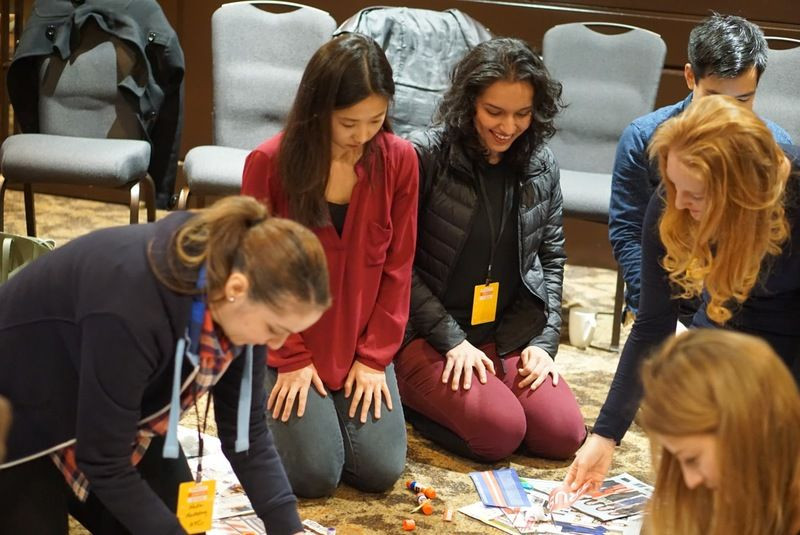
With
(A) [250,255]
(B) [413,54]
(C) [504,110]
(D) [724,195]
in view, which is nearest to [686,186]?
(D) [724,195]

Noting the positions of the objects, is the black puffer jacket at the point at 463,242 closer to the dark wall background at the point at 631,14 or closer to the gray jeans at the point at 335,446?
the gray jeans at the point at 335,446

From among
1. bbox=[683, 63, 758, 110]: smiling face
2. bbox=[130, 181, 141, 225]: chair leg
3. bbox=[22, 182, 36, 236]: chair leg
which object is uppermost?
bbox=[683, 63, 758, 110]: smiling face

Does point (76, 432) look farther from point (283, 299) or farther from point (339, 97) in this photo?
point (339, 97)

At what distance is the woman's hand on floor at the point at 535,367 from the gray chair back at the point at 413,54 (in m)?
1.17

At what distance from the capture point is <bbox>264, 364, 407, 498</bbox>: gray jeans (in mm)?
2703

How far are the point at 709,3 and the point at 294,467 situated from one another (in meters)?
2.99

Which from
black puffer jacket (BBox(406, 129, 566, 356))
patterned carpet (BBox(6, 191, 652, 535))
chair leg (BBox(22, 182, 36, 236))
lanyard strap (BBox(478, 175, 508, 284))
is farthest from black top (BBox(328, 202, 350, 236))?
→ chair leg (BBox(22, 182, 36, 236))

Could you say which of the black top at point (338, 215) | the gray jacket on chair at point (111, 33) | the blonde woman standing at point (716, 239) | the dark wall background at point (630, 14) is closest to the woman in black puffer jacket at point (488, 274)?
the black top at point (338, 215)

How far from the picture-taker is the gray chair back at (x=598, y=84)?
4.25 m

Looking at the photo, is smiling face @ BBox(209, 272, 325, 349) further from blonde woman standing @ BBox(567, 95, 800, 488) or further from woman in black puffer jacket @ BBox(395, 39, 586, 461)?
woman in black puffer jacket @ BBox(395, 39, 586, 461)

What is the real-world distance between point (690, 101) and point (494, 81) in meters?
0.71

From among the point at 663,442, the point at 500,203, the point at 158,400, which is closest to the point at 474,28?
the point at 500,203

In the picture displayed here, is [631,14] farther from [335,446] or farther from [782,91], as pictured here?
[335,446]

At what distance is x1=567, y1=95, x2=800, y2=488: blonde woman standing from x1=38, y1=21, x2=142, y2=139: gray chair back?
2.60 metres
